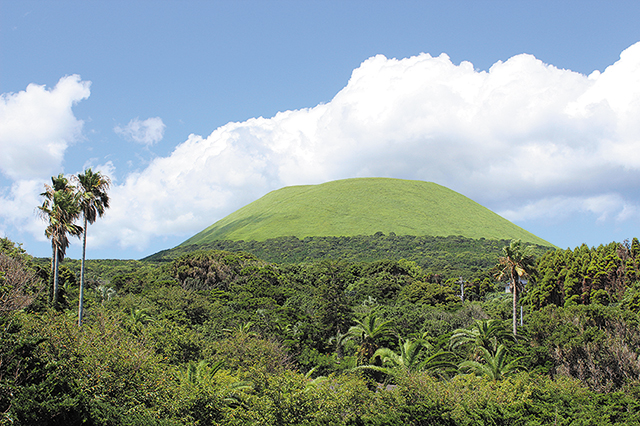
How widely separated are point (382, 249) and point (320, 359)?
118133 mm

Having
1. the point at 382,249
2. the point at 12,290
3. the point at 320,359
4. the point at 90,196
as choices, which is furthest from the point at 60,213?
the point at 382,249

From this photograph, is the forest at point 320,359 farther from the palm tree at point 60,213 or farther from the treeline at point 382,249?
the treeline at point 382,249

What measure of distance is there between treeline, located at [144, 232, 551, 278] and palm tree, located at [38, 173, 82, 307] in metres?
109

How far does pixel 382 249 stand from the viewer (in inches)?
6319

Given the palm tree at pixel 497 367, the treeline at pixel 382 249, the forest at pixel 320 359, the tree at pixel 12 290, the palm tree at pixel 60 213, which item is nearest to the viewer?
the forest at pixel 320 359

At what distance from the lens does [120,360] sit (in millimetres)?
19375

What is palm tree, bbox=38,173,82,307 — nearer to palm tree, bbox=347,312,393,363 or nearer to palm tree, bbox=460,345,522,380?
palm tree, bbox=347,312,393,363

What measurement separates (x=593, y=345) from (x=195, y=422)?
96.6 ft

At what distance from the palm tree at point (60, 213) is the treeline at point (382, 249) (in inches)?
4290

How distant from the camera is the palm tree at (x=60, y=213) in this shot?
1419 inches

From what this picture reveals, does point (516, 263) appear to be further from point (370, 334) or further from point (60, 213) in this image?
point (60, 213)

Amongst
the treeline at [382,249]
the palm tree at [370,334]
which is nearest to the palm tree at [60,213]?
the palm tree at [370,334]

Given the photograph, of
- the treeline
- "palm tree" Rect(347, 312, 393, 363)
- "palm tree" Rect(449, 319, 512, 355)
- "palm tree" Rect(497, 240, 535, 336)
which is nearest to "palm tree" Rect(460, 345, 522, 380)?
"palm tree" Rect(449, 319, 512, 355)

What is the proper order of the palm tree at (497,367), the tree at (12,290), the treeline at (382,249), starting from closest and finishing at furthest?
the tree at (12,290) < the palm tree at (497,367) < the treeline at (382,249)
